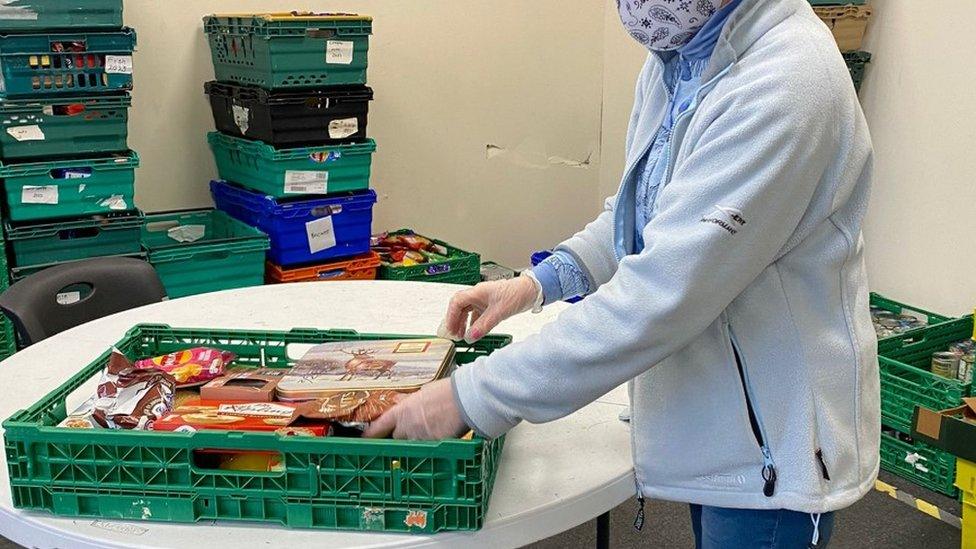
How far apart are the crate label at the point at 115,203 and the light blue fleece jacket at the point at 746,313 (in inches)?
95.0

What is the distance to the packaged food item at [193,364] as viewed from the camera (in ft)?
4.42

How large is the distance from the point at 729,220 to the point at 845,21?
3.10 meters

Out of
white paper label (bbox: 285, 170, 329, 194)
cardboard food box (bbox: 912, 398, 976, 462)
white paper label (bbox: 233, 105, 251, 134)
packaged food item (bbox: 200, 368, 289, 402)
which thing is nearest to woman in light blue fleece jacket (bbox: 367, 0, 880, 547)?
packaged food item (bbox: 200, 368, 289, 402)

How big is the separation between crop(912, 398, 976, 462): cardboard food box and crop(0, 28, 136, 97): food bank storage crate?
2.64m

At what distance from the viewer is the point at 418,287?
2.17 m

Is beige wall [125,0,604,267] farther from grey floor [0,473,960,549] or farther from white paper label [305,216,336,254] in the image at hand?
grey floor [0,473,960,549]

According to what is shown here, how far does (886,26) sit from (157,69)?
2882 mm

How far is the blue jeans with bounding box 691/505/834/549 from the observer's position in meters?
1.08

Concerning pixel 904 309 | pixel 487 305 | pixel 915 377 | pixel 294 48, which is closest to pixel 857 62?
pixel 904 309

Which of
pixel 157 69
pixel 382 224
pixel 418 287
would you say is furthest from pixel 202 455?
pixel 382 224

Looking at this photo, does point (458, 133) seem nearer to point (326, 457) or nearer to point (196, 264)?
point (196, 264)

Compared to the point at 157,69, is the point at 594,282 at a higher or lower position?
lower

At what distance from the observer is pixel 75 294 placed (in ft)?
7.48

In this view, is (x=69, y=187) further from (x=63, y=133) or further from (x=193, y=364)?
(x=193, y=364)
